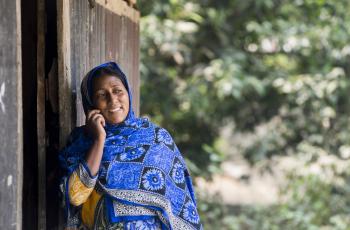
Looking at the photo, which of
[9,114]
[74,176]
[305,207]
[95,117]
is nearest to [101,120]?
[95,117]

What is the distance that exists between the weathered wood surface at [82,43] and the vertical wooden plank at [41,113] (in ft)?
0.29

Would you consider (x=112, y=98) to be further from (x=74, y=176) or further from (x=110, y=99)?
(x=74, y=176)

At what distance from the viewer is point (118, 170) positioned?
288cm

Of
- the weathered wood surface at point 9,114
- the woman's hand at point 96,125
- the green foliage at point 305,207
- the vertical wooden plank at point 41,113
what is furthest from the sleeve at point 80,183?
the green foliage at point 305,207

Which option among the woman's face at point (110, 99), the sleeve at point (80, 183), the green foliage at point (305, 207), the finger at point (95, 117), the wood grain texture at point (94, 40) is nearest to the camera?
the sleeve at point (80, 183)

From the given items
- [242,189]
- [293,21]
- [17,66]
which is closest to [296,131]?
[293,21]

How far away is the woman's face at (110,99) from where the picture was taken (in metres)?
3.00

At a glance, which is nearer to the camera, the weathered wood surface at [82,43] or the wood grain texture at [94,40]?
the weathered wood surface at [82,43]

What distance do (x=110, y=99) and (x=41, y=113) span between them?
0.35 metres

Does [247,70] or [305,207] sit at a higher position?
[247,70]

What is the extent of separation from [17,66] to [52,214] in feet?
3.69

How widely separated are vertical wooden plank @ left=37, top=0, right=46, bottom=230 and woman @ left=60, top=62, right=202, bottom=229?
146 millimetres

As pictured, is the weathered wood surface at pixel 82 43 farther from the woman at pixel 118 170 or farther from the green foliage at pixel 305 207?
the green foliage at pixel 305 207

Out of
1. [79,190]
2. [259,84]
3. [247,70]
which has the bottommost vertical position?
[79,190]
